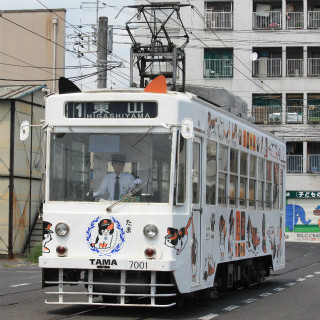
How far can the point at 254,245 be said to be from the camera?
16.7 metres

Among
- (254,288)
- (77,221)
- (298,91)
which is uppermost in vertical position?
(298,91)

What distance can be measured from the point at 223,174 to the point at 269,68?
41.4 m

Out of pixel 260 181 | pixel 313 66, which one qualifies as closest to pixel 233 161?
pixel 260 181

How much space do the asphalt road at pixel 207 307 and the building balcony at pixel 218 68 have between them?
117 feet

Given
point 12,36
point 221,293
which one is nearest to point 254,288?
point 221,293

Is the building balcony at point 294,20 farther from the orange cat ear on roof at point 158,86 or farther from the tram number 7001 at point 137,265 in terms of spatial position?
the tram number 7001 at point 137,265

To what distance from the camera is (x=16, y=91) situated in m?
33.8

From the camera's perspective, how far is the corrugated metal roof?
32938 millimetres

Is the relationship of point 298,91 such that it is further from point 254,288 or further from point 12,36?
point 254,288

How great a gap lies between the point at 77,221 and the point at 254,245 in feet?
17.6

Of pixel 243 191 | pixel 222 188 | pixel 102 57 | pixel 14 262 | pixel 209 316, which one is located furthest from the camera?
pixel 14 262

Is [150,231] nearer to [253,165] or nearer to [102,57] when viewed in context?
[253,165]

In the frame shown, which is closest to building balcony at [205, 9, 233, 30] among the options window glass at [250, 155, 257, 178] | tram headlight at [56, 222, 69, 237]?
window glass at [250, 155, 257, 178]

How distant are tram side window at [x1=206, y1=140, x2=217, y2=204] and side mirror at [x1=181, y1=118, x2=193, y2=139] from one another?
1.55m
